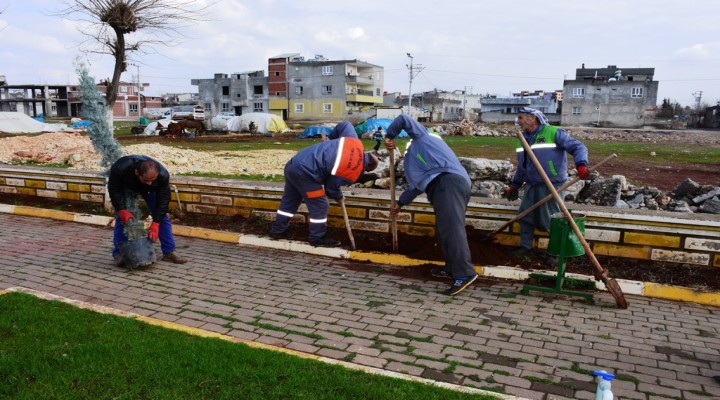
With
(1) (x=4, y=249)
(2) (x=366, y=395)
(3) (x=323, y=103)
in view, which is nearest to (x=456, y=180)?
(2) (x=366, y=395)

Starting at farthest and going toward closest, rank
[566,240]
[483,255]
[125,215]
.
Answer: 1. [483,255]
2. [125,215]
3. [566,240]

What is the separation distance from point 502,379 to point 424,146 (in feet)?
8.24

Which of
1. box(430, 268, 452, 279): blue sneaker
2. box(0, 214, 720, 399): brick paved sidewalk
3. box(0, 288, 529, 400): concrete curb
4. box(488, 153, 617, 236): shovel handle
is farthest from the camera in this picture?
box(430, 268, 452, 279): blue sneaker

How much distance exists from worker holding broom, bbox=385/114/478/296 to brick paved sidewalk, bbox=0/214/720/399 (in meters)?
0.22

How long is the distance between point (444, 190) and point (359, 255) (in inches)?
56.0

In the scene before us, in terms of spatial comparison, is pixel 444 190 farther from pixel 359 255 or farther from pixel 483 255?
pixel 359 255

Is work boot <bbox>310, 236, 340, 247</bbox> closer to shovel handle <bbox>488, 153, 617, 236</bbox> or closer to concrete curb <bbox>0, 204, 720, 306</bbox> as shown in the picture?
concrete curb <bbox>0, 204, 720, 306</bbox>

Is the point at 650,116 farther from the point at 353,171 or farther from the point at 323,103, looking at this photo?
the point at 353,171

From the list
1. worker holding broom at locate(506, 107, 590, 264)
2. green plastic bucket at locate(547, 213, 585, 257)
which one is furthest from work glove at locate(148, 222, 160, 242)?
green plastic bucket at locate(547, 213, 585, 257)

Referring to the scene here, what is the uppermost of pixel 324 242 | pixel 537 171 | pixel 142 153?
pixel 537 171

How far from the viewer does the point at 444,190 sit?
4902mm

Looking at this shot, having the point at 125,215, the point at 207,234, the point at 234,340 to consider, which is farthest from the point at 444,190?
the point at 207,234

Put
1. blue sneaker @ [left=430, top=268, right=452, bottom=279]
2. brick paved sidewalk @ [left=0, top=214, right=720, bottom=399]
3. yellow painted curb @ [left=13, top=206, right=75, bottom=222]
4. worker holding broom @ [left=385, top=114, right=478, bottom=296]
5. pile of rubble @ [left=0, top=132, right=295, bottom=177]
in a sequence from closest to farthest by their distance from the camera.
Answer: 1. brick paved sidewalk @ [left=0, top=214, right=720, bottom=399]
2. worker holding broom @ [left=385, top=114, right=478, bottom=296]
3. blue sneaker @ [left=430, top=268, right=452, bottom=279]
4. yellow painted curb @ [left=13, top=206, right=75, bottom=222]
5. pile of rubble @ [left=0, top=132, right=295, bottom=177]

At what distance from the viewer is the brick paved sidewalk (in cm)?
331
